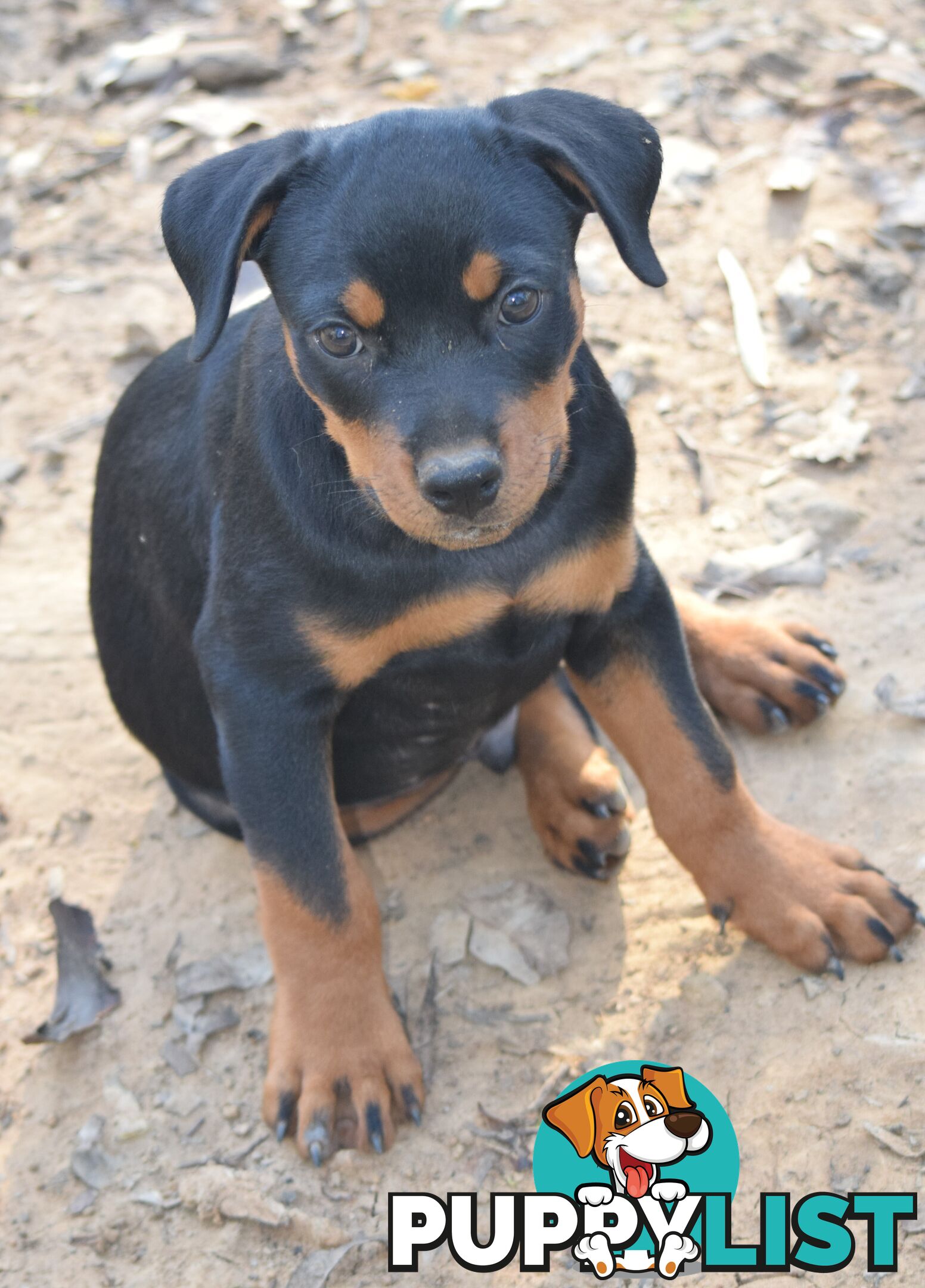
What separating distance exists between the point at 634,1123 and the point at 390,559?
4.70 feet

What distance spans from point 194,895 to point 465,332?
2225 mm

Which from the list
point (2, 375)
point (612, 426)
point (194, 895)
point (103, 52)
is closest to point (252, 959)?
point (194, 895)

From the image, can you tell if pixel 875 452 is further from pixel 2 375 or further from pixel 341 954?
pixel 2 375

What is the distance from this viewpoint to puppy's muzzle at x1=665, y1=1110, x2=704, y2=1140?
122 inches

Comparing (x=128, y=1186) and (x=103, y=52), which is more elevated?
(x=103, y=52)

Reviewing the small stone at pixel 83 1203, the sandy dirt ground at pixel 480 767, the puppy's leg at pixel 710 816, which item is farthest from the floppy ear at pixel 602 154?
the small stone at pixel 83 1203

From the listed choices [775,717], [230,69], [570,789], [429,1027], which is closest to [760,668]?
[775,717]

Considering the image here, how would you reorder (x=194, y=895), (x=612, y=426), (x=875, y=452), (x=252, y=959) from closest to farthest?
1. (x=612, y=426)
2. (x=252, y=959)
3. (x=194, y=895)
4. (x=875, y=452)

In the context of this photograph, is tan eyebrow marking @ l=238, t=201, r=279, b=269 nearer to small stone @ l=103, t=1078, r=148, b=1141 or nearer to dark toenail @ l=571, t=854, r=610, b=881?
dark toenail @ l=571, t=854, r=610, b=881

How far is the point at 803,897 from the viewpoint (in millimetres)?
3562

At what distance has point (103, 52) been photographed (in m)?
8.33

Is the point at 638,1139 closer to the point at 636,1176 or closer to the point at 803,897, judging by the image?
the point at 636,1176

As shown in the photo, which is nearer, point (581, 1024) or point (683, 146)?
point (581, 1024)

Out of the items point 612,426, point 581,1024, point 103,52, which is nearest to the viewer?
point 612,426
